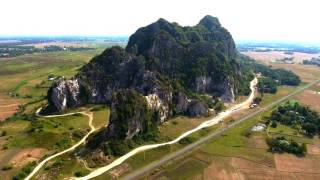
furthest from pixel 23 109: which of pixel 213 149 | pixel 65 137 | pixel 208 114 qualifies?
pixel 213 149

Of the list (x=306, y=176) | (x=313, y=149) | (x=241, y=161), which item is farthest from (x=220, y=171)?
(x=313, y=149)

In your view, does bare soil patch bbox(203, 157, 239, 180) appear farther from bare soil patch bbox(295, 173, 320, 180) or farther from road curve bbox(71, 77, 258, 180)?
road curve bbox(71, 77, 258, 180)

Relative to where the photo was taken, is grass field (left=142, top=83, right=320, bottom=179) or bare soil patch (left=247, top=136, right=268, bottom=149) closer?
grass field (left=142, top=83, right=320, bottom=179)

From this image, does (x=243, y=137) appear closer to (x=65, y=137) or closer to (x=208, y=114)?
(x=208, y=114)

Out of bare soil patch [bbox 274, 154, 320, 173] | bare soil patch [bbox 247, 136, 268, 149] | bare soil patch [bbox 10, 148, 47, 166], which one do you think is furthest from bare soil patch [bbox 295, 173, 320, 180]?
bare soil patch [bbox 10, 148, 47, 166]

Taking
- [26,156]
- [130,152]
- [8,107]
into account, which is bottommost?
[8,107]

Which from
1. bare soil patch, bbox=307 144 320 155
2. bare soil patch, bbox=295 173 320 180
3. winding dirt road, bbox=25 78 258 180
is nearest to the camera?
winding dirt road, bbox=25 78 258 180

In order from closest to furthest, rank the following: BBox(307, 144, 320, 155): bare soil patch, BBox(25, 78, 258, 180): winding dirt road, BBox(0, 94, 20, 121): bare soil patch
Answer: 1. BBox(25, 78, 258, 180): winding dirt road
2. BBox(307, 144, 320, 155): bare soil patch
3. BBox(0, 94, 20, 121): bare soil patch

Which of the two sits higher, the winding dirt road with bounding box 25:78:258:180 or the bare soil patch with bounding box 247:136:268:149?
the winding dirt road with bounding box 25:78:258:180

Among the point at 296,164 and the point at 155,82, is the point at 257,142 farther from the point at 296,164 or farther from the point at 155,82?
the point at 155,82

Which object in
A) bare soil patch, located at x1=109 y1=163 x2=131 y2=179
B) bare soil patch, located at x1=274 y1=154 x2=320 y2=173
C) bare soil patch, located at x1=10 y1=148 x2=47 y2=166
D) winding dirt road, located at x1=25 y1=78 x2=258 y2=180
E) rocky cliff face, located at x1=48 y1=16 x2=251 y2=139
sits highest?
rocky cliff face, located at x1=48 y1=16 x2=251 y2=139
